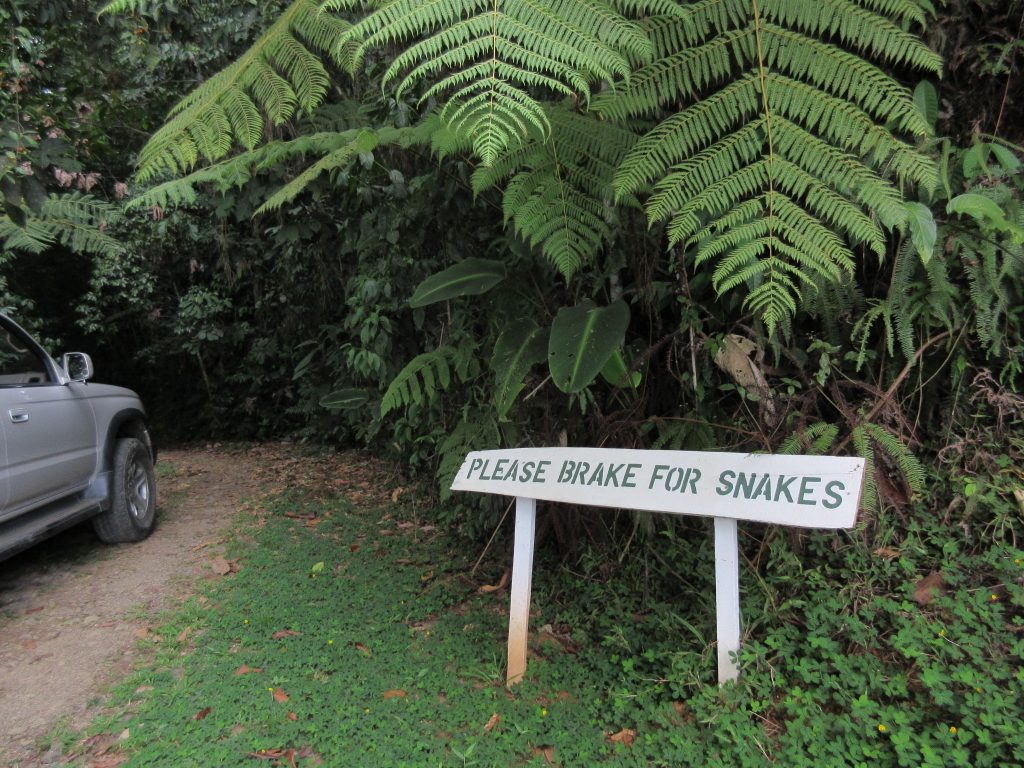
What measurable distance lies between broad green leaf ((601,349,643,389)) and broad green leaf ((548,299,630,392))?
0.20m

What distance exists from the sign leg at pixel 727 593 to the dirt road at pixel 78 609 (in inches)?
104

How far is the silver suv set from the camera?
3.73 meters

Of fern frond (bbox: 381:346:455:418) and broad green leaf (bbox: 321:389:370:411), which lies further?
broad green leaf (bbox: 321:389:370:411)

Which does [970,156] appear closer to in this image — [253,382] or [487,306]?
[487,306]

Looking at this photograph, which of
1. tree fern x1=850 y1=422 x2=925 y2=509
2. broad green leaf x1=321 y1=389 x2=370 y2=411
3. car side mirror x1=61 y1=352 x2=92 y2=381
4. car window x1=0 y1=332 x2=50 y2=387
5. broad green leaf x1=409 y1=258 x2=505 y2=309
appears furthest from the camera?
broad green leaf x1=321 y1=389 x2=370 y2=411

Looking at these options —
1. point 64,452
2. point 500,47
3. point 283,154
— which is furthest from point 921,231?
point 64,452

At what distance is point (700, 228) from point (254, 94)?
5.84 ft

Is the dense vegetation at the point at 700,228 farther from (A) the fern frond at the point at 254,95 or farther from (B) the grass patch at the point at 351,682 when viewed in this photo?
(B) the grass patch at the point at 351,682

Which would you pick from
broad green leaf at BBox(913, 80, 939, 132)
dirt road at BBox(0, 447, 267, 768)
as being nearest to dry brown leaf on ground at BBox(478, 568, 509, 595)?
dirt road at BBox(0, 447, 267, 768)

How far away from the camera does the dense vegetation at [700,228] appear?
1.87m

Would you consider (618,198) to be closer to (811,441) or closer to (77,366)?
(811,441)

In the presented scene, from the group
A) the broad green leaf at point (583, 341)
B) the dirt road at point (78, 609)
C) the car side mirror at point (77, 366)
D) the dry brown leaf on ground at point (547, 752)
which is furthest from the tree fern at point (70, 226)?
the dry brown leaf on ground at point (547, 752)

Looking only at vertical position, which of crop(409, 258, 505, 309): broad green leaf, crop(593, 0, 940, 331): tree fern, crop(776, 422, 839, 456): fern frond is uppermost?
crop(593, 0, 940, 331): tree fern

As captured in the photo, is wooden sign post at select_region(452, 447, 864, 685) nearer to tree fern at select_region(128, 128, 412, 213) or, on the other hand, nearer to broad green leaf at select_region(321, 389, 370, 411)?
tree fern at select_region(128, 128, 412, 213)
